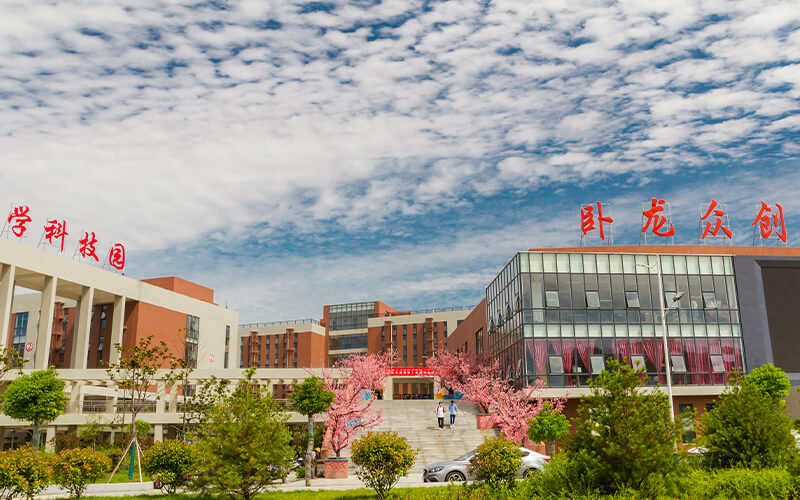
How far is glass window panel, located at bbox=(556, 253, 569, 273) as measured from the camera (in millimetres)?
41125

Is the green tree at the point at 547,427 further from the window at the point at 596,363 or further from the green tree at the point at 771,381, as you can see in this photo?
the window at the point at 596,363

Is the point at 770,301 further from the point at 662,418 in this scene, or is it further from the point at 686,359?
the point at 662,418

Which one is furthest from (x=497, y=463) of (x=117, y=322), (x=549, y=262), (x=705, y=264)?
(x=117, y=322)

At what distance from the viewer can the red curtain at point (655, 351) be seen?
40188mm

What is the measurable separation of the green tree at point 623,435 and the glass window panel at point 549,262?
27.9 metres

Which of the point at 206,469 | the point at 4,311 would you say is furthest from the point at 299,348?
the point at 206,469

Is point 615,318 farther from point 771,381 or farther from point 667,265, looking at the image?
point 771,381

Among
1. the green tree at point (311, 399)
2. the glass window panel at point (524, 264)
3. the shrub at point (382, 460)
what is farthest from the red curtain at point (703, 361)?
the shrub at point (382, 460)

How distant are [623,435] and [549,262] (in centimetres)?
2893

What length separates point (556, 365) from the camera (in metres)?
39.2

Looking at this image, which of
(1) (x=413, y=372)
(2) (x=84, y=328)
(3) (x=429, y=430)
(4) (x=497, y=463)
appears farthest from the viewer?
(1) (x=413, y=372)

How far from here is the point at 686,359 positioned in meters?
40.4

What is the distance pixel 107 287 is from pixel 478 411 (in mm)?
34928

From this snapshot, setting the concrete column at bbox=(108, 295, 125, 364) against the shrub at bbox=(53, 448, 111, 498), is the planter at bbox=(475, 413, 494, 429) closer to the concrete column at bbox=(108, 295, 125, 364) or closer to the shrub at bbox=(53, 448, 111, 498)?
the shrub at bbox=(53, 448, 111, 498)
